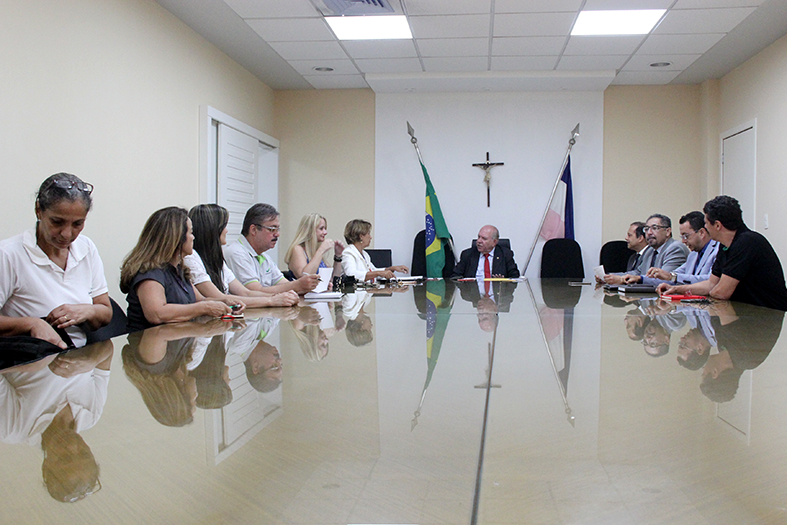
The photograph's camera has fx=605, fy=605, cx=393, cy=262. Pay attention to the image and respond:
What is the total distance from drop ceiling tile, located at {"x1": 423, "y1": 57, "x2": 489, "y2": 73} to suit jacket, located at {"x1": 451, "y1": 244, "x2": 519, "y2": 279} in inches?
72.1

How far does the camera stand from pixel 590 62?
19.5 ft

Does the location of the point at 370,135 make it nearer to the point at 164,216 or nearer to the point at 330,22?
the point at 330,22

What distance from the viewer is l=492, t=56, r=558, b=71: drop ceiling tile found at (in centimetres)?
586

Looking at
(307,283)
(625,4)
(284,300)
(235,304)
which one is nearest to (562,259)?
(625,4)

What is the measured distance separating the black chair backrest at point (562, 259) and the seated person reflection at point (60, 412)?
5703 millimetres

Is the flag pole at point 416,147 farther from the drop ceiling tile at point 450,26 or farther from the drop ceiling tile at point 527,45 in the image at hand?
the drop ceiling tile at point 450,26

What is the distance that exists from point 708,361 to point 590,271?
596 cm

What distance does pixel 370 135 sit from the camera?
7148 millimetres

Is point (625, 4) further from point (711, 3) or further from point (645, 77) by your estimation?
point (645, 77)

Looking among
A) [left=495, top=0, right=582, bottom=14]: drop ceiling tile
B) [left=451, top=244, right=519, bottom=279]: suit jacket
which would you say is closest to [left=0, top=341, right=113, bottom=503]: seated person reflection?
[left=495, top=0, right=582, bottom=14]: drop ceiling tile

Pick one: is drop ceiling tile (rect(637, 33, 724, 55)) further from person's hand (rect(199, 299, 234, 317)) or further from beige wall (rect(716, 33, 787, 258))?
person's hand (rect(199, 299, 234, 317))

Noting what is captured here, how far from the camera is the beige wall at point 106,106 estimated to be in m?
3.25

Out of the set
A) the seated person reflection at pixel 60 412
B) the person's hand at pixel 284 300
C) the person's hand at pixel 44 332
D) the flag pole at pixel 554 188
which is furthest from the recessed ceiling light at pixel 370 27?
the seated person reflection at pixel 60 412

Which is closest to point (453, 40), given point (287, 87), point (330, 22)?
point (330, 22)
